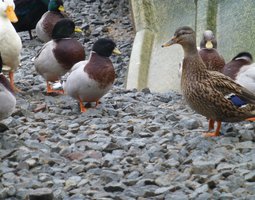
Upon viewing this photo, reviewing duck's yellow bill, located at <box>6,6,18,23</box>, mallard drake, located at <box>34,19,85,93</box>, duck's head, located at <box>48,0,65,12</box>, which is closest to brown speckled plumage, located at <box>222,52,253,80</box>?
mallard drake, located at <box>34,19,85,93</box>

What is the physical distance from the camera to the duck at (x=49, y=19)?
30.7 feet

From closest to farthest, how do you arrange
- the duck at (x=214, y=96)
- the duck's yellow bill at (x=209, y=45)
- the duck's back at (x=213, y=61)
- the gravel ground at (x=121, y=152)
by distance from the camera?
the gravel ground at (x=121, y=152) < the duck at (x=214, y=96) < the duck's back at (x=213, y=61) < the duck's yellow bill at (x=209, y=45)

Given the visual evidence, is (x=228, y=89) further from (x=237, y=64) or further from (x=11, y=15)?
(x=11, y=15)

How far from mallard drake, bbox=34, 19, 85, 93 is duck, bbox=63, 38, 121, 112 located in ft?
1.87

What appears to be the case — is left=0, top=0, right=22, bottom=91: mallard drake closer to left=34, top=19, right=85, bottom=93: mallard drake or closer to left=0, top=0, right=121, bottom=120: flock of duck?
left=0, top=0, right=121, bottom=120: flock of duck

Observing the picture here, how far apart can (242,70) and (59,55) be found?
1698 millimetres

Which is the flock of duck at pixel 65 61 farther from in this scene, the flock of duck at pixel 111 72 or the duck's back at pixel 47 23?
the duck's back at pixel 47 23

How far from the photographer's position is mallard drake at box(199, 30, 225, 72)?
6.91 metres

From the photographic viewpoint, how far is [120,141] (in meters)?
5.16

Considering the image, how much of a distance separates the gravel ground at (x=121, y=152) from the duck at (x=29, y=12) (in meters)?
3.07

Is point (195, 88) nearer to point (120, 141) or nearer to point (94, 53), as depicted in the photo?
point (120, 141)

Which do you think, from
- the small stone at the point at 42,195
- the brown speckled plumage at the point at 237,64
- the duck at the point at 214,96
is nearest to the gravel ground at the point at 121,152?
the small stone at the point at 42,195

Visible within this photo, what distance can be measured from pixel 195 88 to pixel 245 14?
2.74 meters

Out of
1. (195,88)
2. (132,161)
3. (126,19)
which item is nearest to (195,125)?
(195,88)
